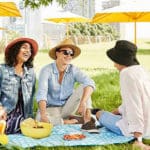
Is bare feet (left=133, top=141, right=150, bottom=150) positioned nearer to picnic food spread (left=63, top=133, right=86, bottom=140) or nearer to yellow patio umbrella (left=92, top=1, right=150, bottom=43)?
picnic food spread (left=63, top=133, right=86, bottom=140)

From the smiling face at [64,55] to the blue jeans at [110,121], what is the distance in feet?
2.36

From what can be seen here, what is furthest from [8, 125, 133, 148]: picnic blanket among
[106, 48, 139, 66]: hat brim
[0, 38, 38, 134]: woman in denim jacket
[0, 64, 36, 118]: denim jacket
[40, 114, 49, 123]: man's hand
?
[106, 48, 139, 66]: hat brim

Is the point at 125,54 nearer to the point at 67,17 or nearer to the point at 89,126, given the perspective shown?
the point at 89,126

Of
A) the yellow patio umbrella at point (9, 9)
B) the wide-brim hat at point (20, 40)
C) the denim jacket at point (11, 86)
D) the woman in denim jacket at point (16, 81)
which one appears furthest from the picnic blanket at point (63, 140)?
the yellow patio umbrella at point (9, 9)

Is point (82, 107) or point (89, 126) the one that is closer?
point (89, 126)

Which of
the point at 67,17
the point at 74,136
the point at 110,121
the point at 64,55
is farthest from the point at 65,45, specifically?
the point at 67,17

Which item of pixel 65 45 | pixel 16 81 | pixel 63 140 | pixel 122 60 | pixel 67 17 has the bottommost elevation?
pixel 63 140

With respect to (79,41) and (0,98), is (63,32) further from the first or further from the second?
(0,98)

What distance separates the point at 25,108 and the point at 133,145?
1384mm

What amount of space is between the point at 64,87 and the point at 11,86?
687mm

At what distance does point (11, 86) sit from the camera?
5312mm

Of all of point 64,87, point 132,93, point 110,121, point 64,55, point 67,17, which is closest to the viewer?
point 132,93

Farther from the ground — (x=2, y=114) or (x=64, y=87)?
(x=64, y=87)

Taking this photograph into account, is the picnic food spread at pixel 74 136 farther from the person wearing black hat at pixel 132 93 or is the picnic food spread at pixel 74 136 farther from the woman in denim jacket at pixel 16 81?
the woman in denim jacket at pixel 16 81
